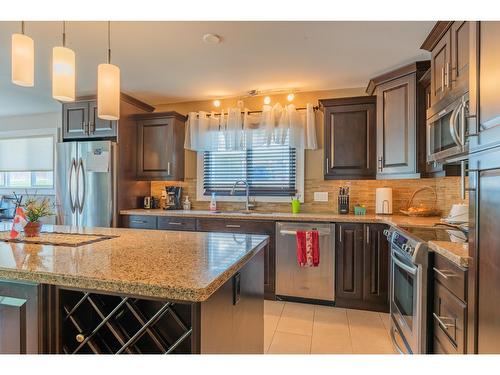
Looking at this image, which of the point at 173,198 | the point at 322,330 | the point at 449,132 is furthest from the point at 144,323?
the point at 173,198

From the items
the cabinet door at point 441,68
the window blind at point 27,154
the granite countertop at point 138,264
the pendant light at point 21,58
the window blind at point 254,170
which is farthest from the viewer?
the window blind at point 27,154

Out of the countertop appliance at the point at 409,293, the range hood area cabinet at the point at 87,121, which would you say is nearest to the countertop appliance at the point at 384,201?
the countertop appliance at the point at 409,293

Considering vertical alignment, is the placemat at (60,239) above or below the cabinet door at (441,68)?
below

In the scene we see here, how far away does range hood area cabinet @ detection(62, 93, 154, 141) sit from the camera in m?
3.55

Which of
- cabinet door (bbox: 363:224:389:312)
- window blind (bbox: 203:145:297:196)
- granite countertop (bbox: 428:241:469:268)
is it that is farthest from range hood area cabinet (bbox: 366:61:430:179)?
granite countertop (bbox: 428:241:469:268)

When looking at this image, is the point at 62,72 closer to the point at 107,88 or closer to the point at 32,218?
the point at 107,88

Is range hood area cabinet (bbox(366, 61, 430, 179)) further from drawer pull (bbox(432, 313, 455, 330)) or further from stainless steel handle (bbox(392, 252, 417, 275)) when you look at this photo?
drawer pull (bbox(432, 313, 455, 330))

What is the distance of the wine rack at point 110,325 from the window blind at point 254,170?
256 centimetres

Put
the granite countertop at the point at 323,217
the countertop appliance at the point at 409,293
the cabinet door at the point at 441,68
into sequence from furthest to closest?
the granite countertop at the point at 323,217 → the cabinet door at the point at 441,68 → the countertop appliance at the point at 409,293

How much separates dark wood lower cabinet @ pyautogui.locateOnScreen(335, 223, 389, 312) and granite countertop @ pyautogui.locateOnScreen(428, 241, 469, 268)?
114 cm

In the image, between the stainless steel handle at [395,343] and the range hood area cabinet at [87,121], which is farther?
the range hood area cabinet at [87,121]

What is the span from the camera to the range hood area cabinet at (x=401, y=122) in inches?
103

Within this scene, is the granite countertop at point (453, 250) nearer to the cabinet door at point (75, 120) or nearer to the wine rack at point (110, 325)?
the wine rack at point (110, 325)
